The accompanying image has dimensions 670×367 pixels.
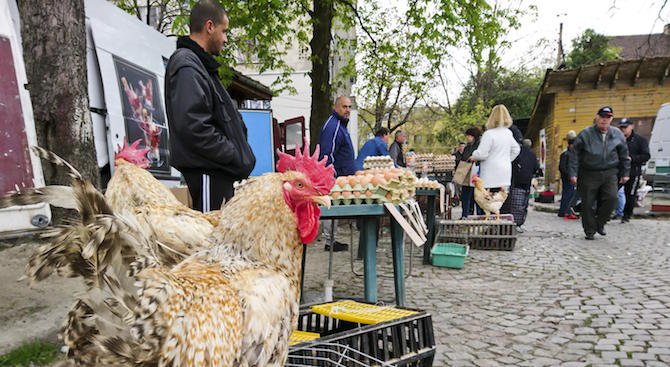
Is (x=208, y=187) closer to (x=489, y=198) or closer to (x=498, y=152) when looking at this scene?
(x=489, y=198)

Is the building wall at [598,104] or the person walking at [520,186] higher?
the building wall at [598,104]

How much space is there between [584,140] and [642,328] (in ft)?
17.0

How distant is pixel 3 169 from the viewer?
2.41 meters

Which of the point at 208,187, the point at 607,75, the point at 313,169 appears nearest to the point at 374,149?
the point at 208,187

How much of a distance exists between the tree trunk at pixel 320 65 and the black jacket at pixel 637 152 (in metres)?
7.37

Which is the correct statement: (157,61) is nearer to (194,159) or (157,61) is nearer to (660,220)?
(194,159)

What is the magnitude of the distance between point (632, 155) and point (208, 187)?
10.8m

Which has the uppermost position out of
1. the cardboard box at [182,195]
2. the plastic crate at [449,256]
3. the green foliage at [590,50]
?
the green foliage at [590,50]

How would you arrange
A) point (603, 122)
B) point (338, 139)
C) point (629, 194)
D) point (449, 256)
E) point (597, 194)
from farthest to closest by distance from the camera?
point (629, 194)
point (597, 194)
point (603, 122)
point (338, 139)
point (449, 256)

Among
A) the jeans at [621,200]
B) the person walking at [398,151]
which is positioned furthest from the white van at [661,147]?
the person walking at [398,151]

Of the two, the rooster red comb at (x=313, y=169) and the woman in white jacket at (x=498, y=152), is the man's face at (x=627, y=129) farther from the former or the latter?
the rooster red comb at (x=313, y=169)

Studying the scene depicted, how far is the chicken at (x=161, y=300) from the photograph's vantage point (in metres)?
1.28

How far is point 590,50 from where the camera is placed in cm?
2728

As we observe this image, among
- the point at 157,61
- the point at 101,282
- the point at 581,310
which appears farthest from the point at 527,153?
the point at 101,282
